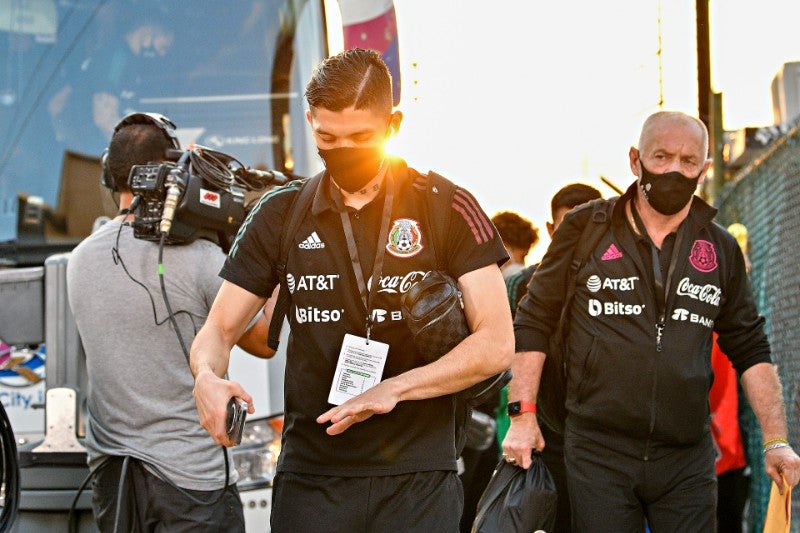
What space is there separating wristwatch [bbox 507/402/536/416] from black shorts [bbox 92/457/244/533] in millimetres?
1120

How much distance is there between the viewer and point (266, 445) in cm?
568

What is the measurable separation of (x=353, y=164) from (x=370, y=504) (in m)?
0.94

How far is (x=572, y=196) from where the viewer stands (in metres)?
6.80

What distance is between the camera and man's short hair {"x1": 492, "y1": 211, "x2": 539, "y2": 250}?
878cm

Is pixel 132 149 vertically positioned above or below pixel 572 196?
above

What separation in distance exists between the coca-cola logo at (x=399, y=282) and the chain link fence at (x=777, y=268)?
11.0ft

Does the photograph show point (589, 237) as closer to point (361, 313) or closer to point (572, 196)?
point (361, 313)

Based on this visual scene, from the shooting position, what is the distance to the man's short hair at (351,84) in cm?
363

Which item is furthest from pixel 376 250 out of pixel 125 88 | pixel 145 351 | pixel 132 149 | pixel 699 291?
pixel 125 88

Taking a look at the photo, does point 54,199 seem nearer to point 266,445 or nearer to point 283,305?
point 266,445

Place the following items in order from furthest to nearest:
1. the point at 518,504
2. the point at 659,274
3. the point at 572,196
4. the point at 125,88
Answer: the point at 125,88
the point at 572,196
the point at 659,274
the point at 518,504

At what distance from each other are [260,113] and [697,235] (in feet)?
9.57

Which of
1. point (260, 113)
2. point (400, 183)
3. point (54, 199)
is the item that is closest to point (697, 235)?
point (400, 183)

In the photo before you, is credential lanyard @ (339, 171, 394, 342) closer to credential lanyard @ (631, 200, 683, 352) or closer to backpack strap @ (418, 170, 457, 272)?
backpack strap @ (418, 170, 457, 272)
